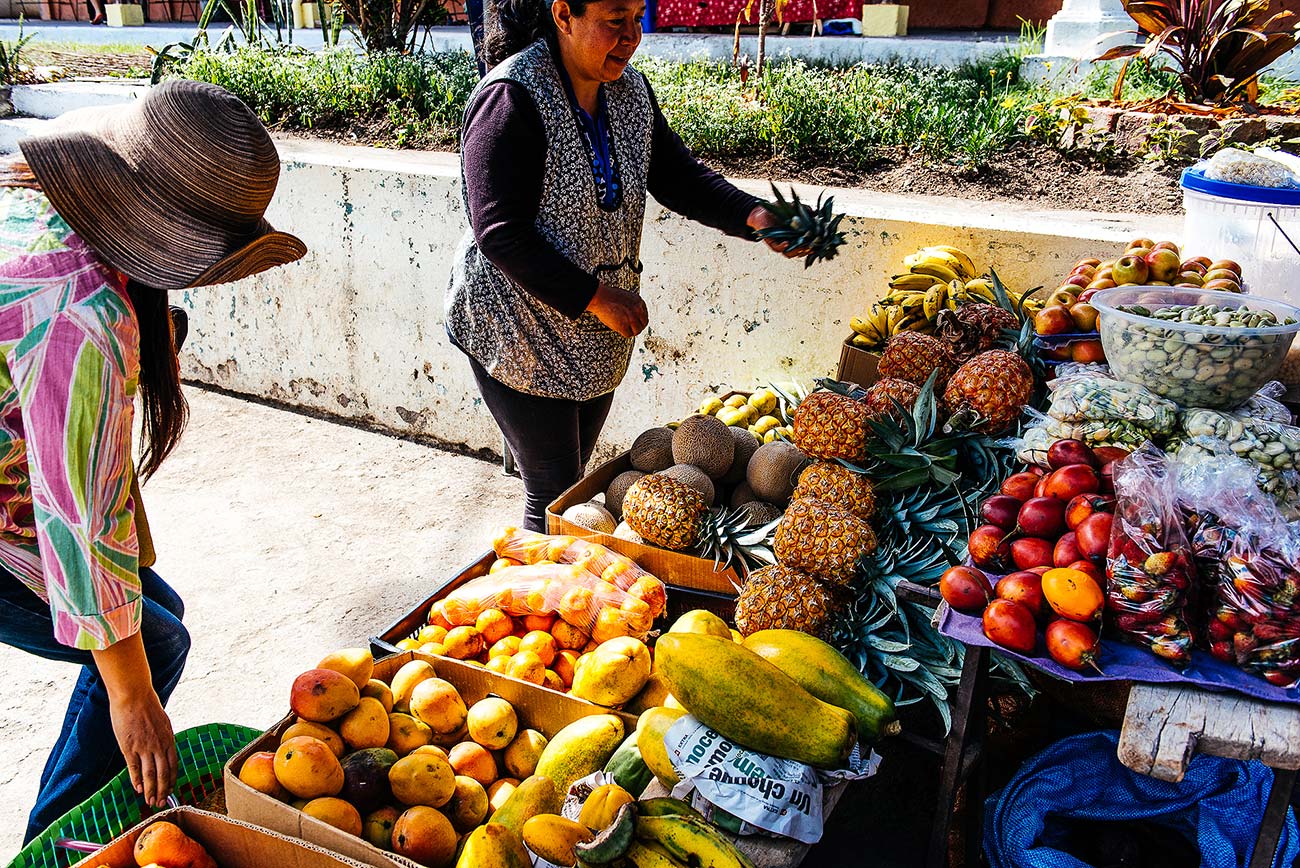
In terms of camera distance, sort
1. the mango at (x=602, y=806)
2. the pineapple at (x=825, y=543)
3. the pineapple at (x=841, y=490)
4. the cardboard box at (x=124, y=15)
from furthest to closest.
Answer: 1. the cardboard box at (x=124, y=15)
2. the pineapple at (x=841, y=490)
3. the pineapple at (x=825, y=543)
4. the mango at (x=602, y=806)

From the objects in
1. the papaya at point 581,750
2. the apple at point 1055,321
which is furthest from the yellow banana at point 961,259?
the papaya at point 581,750

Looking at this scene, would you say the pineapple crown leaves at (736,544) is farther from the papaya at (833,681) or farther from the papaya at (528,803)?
the papaya at (528,803)

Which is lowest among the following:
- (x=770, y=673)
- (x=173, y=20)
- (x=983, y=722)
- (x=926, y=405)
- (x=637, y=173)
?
(x=983, y=722)

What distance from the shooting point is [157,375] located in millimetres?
2031

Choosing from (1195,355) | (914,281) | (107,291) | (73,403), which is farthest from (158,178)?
(914,281)

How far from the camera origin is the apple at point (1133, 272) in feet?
9.98

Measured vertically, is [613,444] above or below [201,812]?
below

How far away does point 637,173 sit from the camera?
3.10 meters

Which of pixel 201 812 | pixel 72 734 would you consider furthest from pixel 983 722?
pixel 72 734

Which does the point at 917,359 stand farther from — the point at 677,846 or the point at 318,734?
the point at 318,734

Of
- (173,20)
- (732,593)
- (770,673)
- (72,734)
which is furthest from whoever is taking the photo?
(173,20)

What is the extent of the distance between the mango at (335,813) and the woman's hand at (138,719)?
274 mm

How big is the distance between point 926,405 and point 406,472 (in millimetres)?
3362

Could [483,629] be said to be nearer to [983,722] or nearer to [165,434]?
[165,434]
